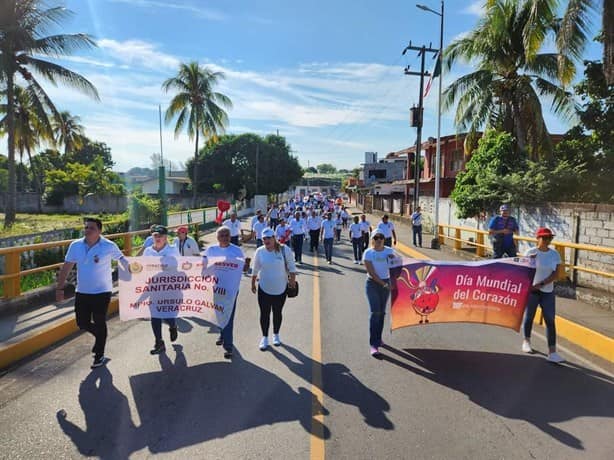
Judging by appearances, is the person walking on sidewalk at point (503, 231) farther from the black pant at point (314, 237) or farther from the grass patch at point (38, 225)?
the grass patch at point (38, 225)

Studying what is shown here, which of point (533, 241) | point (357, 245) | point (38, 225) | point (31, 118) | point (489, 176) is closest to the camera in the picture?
point (533, 241)

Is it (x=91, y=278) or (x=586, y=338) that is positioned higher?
(x=91, y=278)

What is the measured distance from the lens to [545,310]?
223 inches

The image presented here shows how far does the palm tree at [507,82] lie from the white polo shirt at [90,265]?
658 inches

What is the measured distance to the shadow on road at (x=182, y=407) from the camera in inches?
146

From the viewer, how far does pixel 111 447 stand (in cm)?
359

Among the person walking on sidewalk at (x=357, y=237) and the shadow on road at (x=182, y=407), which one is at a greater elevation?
the person walking on sidewalk at (x=357, y=237)

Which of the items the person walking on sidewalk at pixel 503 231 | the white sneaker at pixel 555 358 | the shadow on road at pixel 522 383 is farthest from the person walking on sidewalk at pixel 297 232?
the white sneaker at pixel 555 358

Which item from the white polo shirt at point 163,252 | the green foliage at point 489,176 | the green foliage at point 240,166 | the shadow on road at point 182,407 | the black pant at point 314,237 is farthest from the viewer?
the green foliage at point 240,166

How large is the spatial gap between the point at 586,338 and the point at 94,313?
6688mm

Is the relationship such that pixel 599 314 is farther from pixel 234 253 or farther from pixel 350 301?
pixel 234 253

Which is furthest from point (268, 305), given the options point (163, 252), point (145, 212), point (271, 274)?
point (145, 212)

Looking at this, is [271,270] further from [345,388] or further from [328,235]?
[328,235]

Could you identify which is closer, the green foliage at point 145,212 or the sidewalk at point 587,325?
the sidewalk at point 587,325
